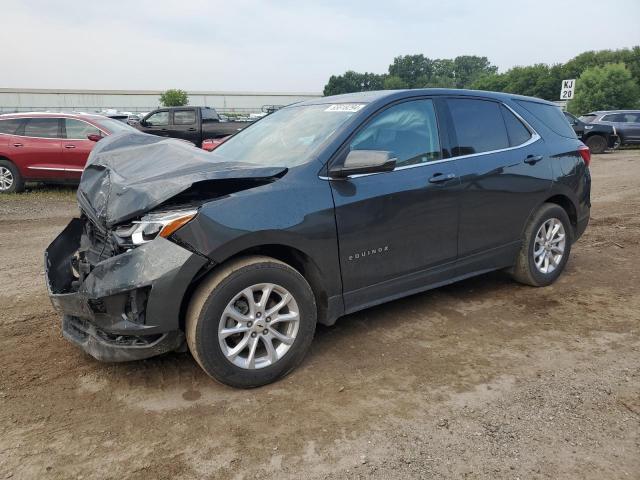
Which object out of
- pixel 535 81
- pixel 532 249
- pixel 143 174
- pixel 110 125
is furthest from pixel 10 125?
pixel 535 81

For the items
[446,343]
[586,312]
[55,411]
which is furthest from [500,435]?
[55,411]

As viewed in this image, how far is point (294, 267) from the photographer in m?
3.40

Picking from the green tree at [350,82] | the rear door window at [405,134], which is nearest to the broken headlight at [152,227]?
the rear door window at [405,134]

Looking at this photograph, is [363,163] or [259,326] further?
[363,163]

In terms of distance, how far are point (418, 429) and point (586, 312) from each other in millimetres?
2316

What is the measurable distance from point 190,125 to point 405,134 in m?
11.8

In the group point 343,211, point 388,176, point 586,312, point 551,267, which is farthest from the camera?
point 551,267

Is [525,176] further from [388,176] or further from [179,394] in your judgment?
[179,394]

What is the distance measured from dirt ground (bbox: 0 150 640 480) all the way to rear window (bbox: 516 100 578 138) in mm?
1639

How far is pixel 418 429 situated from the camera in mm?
2729

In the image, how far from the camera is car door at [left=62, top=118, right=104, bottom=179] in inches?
406

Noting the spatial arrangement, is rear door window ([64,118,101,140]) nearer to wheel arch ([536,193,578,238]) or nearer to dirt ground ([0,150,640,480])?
dirt ground ([0,150,640,480])

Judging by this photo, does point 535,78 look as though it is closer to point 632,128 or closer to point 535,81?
point 535,81

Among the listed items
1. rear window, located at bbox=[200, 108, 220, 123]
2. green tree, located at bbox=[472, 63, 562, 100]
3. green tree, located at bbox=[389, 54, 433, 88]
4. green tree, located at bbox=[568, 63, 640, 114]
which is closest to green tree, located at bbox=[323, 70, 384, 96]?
green tree, located at bbox=[389, 54, 433, 88]
